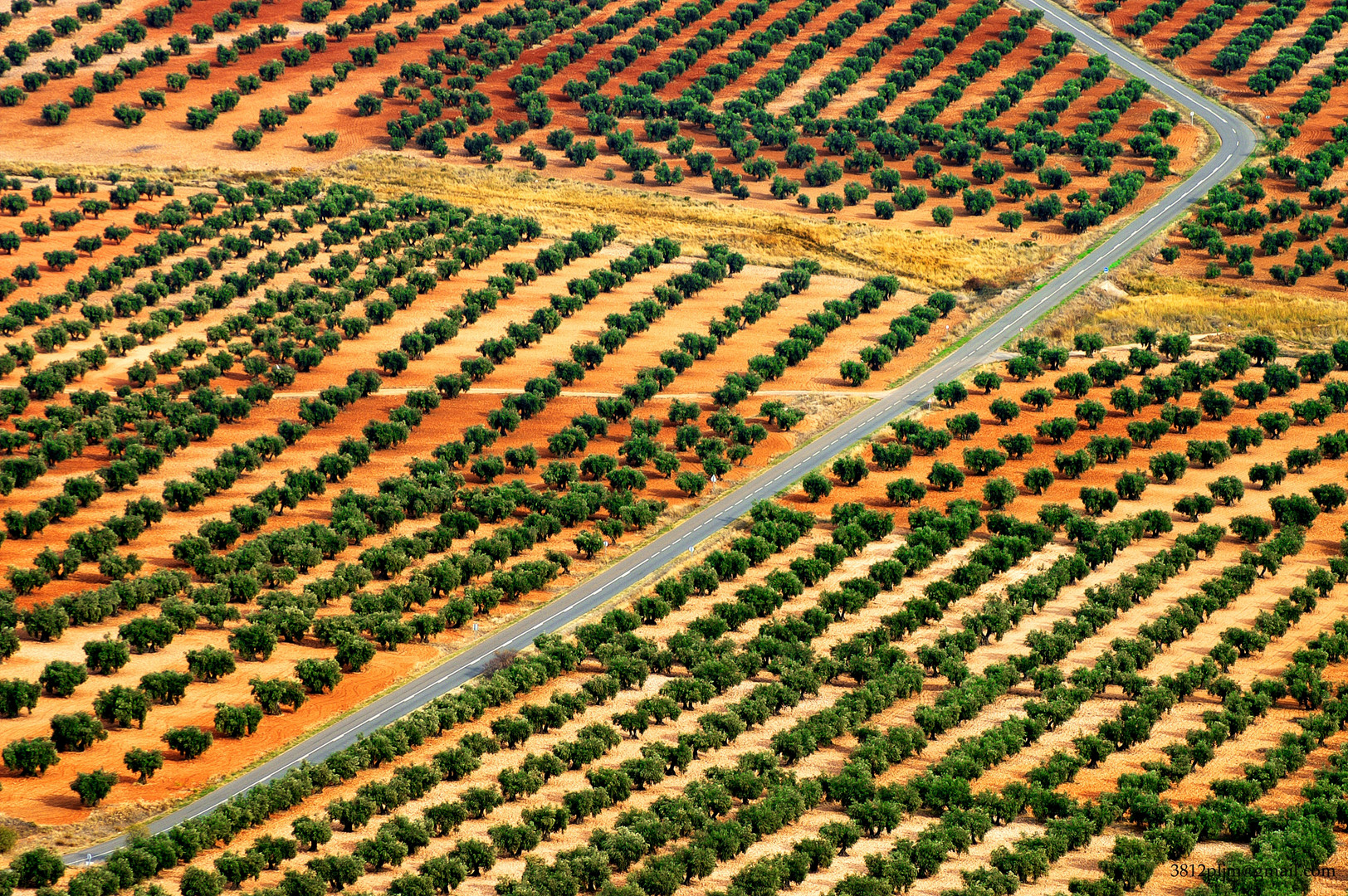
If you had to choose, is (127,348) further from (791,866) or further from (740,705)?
(791,866)

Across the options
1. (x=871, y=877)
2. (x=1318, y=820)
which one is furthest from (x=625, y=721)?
(x=1318, y=820)

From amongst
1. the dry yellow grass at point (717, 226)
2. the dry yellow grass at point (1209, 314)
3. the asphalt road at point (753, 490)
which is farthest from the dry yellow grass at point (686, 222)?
the dry yellow grass at point (1209, 314)

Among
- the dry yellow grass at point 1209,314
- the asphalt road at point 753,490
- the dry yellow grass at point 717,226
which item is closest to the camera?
the asphalt road at point 753,490

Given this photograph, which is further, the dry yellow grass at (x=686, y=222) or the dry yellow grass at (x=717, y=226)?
the dry yellow grass at (x=686, y=222)

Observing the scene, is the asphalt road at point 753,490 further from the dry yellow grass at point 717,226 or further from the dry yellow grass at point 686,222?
the dry yellow grass at point 717,226

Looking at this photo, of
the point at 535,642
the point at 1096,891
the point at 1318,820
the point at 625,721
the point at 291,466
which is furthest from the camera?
the point at 291,466

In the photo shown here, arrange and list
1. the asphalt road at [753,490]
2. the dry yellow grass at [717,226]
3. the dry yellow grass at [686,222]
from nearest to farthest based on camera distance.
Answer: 1. the asphalt road at [753,490]
2. the dry yellow grass at [717,226]
3. the dry yellow grass at [686,222]

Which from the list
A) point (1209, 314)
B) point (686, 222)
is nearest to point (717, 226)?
point (686, 222)

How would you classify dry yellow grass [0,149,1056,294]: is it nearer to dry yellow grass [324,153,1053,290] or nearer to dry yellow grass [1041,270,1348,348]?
dry yellow grass [324,153,1053,290]
